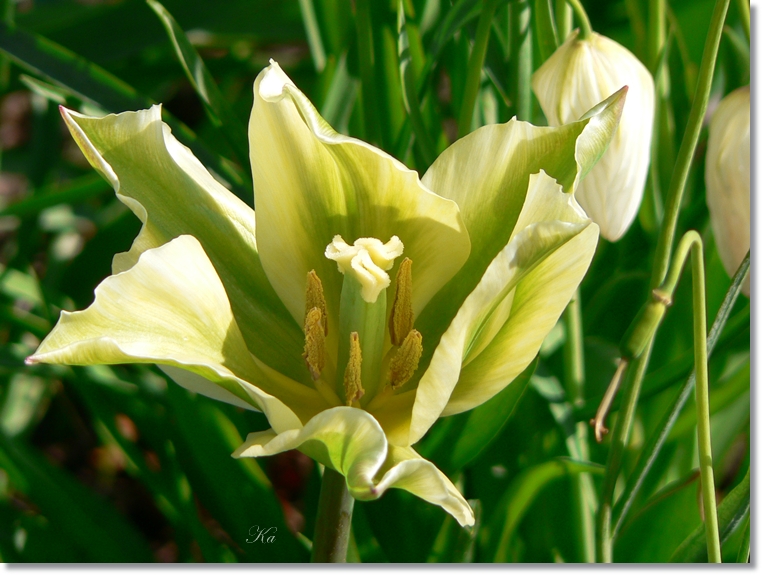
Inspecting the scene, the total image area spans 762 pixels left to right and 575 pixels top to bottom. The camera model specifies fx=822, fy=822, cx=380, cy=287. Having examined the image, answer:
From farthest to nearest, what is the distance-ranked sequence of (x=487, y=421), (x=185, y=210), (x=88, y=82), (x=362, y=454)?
(x=88, y=82), (x=487, y=421), (x=185, y=210), (x=362, y=454)

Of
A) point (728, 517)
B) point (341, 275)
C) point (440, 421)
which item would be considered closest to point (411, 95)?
point (341, 275)

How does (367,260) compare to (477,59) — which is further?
(477,59)

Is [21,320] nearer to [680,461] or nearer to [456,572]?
[456,572]

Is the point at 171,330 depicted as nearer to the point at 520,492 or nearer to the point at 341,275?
the point at 341,275

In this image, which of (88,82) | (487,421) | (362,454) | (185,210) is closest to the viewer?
(362,454)

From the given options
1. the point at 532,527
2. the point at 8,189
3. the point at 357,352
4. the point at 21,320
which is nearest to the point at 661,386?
the point at 532,527

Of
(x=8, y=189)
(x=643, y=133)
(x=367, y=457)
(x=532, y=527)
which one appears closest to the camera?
(x=367, y=457)

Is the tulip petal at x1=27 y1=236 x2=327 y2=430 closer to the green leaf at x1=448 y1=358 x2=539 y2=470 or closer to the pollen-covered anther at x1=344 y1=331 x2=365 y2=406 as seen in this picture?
the pollen-covered anther at x1=344 y1=331 x2=365 y2=406

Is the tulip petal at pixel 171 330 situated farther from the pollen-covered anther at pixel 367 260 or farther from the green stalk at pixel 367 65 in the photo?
the green stalk at pixel 367 65
